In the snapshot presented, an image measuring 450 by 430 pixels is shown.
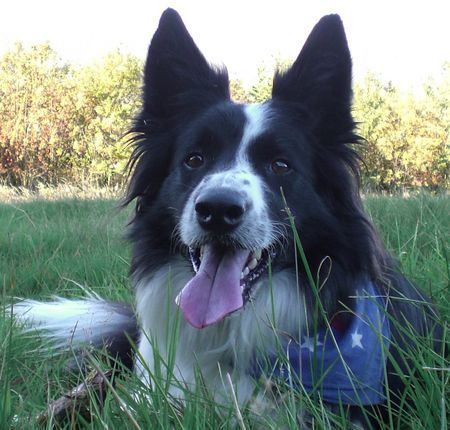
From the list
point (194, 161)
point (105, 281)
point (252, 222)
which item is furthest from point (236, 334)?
point (105, 281)

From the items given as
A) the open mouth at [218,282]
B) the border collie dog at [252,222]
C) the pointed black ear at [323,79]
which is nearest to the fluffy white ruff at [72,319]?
the border collie dog at [252,222]

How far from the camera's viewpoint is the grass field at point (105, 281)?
169cm

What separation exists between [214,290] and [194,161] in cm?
80

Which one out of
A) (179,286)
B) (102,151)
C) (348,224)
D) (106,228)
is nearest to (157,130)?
(179,286)

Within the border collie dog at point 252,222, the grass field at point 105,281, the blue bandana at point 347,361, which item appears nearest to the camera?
the grass field at point 105,281

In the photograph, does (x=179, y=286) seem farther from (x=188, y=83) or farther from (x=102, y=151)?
(x=102, y=151)

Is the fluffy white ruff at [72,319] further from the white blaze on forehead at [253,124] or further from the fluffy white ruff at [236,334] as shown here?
the white blaze on forehead at [253,124]

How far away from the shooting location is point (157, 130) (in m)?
3.36

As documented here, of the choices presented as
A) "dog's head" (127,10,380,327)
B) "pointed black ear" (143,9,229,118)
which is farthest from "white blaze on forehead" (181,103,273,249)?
"pointed black ear" (143,9,229,118)

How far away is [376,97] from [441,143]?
404 cm

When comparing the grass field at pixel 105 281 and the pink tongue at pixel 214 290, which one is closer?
the grass field at pixel 105 281

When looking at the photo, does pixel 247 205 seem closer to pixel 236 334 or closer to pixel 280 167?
pixel 280 167

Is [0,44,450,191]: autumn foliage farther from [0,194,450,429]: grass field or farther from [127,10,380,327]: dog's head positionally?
[127,10,380,327]: dog's head

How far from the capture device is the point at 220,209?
2486 mm
